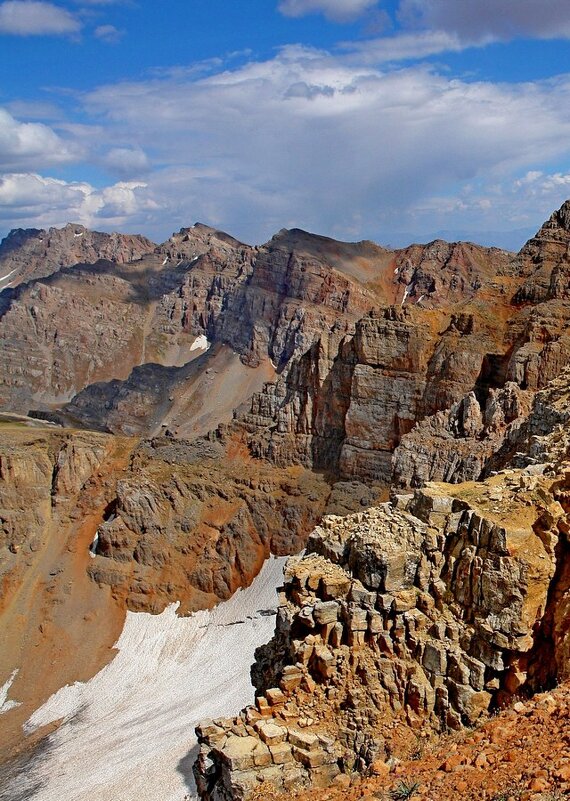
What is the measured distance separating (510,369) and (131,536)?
4533 centimetres

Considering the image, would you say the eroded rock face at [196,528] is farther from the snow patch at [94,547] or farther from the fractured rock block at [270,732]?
the fractured rock block at [270,732]

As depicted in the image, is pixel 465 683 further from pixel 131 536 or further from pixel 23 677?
pixel 131 536

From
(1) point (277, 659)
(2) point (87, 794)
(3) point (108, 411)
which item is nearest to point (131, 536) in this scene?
(2) point (87, 794)

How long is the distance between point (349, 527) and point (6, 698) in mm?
56278

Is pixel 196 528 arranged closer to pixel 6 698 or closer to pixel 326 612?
pixel 6 698

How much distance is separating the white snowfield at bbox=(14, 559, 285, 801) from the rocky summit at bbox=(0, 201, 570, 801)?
7.48 ft

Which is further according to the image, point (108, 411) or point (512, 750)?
point (108, 411)

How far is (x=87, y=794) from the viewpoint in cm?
4775

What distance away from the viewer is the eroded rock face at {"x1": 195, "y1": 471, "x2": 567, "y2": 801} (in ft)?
63.0

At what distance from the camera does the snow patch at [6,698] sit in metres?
65.9

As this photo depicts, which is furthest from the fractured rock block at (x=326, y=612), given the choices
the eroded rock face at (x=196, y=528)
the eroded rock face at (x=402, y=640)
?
the eroded rock face at (x=196, y=528)

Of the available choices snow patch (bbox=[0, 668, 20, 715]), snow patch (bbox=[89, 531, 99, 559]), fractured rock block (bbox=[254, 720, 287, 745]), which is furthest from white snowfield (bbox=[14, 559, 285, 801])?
fractured rock block (bbox=[254, 720, 287, 745])

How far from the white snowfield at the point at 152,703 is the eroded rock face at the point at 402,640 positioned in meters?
29.0

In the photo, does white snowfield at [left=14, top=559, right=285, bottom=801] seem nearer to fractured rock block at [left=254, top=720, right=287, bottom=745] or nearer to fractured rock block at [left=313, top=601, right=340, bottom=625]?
fractured rock block at [left=254, top=720, right=287, bottom=745]
